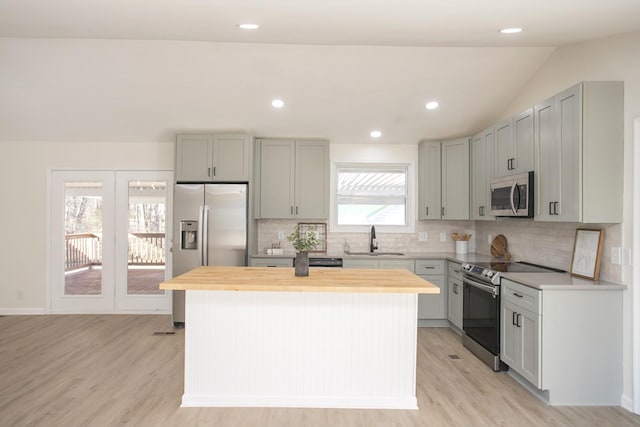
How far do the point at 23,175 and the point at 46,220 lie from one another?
0.69m

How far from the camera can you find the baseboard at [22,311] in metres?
5.27

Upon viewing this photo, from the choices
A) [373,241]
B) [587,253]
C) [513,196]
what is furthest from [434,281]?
[587,253]

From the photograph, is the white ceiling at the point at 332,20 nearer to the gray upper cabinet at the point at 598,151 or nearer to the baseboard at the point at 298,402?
the gray upper cabinet at the point at 598,151

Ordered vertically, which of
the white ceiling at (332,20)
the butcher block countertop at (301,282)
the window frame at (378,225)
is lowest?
the butcher block countertop at (301,282)

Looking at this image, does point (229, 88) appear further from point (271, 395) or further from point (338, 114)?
point (271, 395)

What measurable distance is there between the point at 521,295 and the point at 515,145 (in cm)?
149

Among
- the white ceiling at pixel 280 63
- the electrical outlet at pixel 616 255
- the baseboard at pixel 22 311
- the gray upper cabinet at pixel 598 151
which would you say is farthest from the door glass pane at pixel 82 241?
the electrical outlet at pixel 616 255

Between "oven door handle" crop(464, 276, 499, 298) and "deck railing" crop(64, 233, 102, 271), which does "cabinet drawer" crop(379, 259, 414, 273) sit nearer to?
"oven door handle" crop(464, 276, 499, 298)

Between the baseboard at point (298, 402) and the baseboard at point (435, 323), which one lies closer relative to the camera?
the baseboard at point (298, 402)

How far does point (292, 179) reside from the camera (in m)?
5.13

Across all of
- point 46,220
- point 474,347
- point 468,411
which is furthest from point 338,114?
point 46,220

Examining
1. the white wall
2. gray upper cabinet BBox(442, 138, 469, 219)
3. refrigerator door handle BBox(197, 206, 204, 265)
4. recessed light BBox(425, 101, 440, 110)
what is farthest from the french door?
gray upper cabinet BBox(442, 138, 469, 219)

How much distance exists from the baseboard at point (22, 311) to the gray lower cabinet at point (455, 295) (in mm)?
5418

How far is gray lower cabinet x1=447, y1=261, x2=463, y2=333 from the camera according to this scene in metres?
4.45
